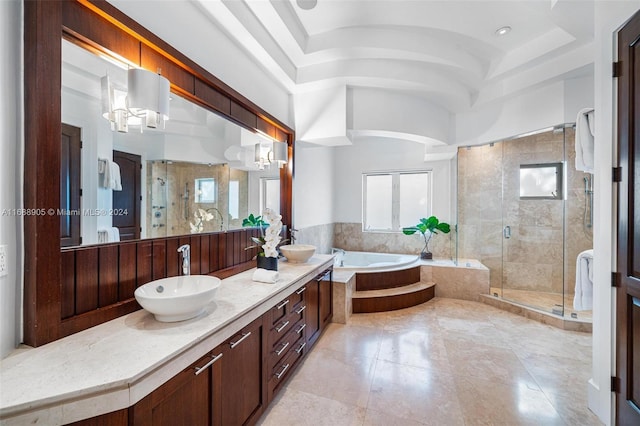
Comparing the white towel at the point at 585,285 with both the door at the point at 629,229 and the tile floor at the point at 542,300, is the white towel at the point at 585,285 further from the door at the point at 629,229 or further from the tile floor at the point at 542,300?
the tile floor at the point at 542,300

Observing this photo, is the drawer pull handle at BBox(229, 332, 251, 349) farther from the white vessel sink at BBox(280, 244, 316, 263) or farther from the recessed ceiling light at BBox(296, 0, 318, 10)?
the recessed ceiling light at BBox(296, 0, 318, 10)

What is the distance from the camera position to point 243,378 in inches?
58.1

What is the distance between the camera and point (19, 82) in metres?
1.06

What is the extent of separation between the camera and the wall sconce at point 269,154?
265cm

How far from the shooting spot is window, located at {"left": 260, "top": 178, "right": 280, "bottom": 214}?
2.79 meters

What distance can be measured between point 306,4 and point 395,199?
3672 millimetres

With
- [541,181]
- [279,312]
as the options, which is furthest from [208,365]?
[541,181]

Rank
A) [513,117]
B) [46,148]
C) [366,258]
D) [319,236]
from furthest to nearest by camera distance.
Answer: [366,258], [319,236], [513,117], [46,148]

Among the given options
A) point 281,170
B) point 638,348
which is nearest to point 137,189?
point 281,170

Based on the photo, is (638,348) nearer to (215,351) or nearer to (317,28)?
(215,351)

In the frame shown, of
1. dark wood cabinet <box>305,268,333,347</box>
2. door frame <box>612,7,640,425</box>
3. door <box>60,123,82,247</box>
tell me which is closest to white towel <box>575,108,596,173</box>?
door frame <box>612,7,640,425</box>

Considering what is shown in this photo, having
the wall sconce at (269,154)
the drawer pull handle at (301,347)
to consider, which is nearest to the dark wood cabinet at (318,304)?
the drawer pull handle at (301,347)

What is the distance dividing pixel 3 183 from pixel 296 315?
1.83 m

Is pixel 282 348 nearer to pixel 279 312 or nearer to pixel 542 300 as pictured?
pixel 279 312
